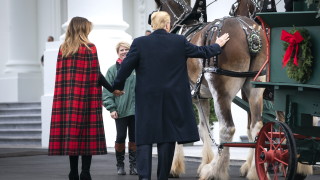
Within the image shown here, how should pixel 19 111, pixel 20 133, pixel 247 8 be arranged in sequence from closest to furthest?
pixel 247 8 → pixel 20 133 → pixel 19 111

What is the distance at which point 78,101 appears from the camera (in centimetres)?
977

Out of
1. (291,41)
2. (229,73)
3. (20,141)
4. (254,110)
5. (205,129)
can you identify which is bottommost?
(20,141)

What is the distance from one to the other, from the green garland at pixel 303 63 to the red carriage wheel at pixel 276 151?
1.45 feet

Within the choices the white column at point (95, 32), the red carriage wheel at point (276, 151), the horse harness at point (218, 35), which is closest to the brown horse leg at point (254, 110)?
the horse harness at point (218, 35)

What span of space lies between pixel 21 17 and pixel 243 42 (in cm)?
1345

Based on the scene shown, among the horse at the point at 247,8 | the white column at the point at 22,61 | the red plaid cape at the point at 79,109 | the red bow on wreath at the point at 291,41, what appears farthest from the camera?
the white column at the point at 22,61

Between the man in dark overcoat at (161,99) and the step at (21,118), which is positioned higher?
the man in dark overcoat at (161,99)

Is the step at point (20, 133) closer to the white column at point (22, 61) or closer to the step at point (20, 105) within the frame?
the step at point (20, 105)

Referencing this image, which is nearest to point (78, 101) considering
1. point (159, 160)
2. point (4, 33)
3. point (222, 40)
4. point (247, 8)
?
point (159, 160)

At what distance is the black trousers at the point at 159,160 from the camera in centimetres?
895

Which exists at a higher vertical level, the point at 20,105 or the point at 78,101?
the point at 78,101

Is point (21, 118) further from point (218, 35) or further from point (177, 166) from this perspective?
point (218, 35)

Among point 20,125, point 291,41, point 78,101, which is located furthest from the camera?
point 20,125

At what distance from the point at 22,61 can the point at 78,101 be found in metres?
14.5
